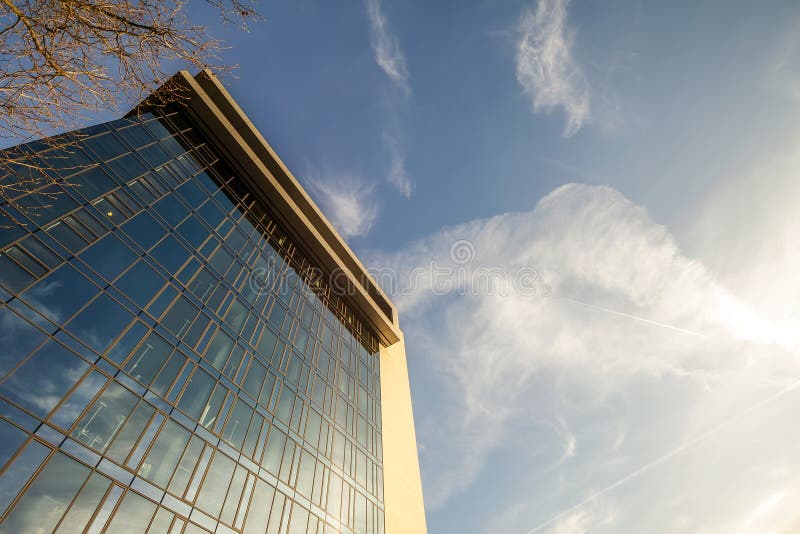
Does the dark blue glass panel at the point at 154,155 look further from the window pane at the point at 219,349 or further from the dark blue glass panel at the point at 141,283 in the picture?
the window pane at the point at 219,349

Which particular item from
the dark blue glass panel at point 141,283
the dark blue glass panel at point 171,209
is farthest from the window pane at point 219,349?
the dark blue glass panel at point 171,209

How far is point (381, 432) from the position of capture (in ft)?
81.0

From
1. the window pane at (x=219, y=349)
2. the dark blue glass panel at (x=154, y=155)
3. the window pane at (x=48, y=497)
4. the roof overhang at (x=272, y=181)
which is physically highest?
the roof overhang at (x=272, y=181)

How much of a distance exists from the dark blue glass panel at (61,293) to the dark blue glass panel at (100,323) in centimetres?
27

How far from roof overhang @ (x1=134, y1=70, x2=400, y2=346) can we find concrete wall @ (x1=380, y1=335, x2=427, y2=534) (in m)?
3.83

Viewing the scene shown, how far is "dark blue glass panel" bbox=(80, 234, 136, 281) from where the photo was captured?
12.1 meters

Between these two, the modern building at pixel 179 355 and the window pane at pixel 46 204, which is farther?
the window pane at pixel 46 204

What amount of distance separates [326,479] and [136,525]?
9.38 metres

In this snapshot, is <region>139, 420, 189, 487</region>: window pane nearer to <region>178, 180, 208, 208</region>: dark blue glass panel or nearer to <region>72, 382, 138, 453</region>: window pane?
<region>72, 382, 138, 453</region>: window pane

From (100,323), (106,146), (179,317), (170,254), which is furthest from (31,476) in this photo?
(106,146)

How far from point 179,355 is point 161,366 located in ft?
2.98

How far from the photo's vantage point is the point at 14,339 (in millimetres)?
9203

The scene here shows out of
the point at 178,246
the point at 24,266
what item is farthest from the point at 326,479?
the point at 24,266

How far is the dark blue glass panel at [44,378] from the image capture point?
28.8 feet
